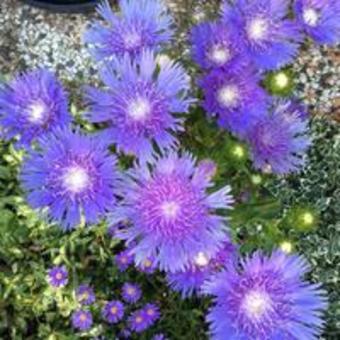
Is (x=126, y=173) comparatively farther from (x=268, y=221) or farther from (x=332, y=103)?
(x=332, y=103)

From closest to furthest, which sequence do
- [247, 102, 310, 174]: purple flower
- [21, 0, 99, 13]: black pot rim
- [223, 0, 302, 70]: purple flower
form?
[223, 0, 302, 70]: purple flower < [247, 102, 310, 174]: purple flower < [21, 0, 99, 13]: black pot rim

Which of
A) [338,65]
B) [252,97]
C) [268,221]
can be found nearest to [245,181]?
[268,221]

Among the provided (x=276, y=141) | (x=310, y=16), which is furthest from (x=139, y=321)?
(x=310, y=16)

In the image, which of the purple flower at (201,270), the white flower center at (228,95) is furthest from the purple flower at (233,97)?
the purple flower at (201,270)

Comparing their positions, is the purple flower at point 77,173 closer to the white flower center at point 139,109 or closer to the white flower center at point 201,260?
the white flower center at point 139,109

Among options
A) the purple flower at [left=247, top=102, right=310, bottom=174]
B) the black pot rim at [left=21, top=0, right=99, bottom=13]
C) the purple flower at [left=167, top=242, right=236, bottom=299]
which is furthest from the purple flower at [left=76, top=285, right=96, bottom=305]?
the black pot rim at [left=21, top=0, right=99, bottom=13]

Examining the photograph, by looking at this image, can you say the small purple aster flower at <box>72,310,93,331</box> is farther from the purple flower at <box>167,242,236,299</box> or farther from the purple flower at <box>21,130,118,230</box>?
the purple flower at <box>21,130,118,230</box>

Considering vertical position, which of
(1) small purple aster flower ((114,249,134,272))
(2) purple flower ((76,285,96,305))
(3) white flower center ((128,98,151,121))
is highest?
(1) small purple aster flower ((114,249,134,272))
